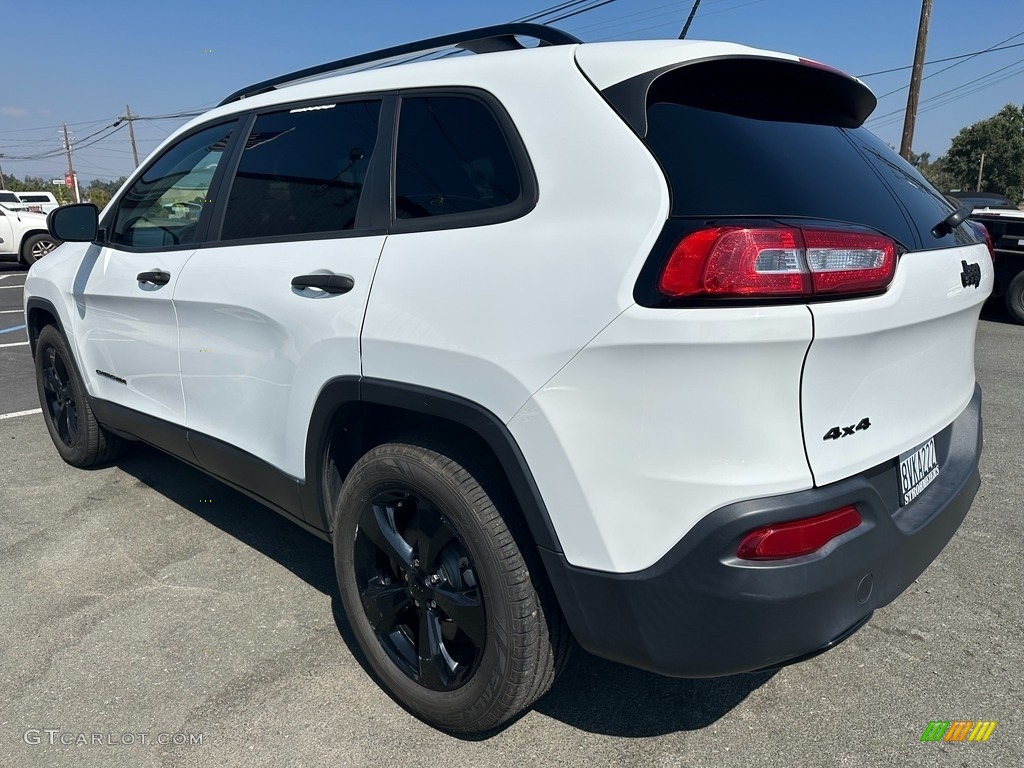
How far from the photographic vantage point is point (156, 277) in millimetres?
3082

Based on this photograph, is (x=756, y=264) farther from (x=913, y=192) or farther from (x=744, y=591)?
(x=913, y=192)

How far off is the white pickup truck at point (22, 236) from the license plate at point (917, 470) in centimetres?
1728

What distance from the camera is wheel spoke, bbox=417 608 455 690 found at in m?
2.14

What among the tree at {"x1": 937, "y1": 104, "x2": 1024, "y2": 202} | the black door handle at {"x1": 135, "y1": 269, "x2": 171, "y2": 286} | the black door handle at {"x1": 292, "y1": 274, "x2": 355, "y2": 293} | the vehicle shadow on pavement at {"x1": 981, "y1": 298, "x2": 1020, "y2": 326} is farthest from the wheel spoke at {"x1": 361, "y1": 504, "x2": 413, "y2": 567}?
the tree at {"x1": 937, "y1": 104, "x2": 1024, "y2": 202}

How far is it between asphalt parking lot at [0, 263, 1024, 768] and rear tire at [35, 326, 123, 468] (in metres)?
0.69

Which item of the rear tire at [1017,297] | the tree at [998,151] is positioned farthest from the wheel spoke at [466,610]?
the tree at [998,151]

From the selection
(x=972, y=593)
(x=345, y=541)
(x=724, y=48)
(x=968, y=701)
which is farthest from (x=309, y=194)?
(x=972, y=593)

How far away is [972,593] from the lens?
285cm

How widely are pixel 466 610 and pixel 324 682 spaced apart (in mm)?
715

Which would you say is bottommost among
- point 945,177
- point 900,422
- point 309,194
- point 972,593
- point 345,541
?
point 945,177

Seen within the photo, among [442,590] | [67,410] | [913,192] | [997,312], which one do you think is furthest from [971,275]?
[997,312]

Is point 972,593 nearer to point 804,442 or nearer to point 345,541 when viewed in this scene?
point 804,442

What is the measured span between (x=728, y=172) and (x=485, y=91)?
2.31ft

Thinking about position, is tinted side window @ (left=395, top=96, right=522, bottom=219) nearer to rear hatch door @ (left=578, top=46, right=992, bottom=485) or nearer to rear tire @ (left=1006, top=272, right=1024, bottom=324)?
rear hatch door @ (left=578, top=46, right=992, bottom=485)
